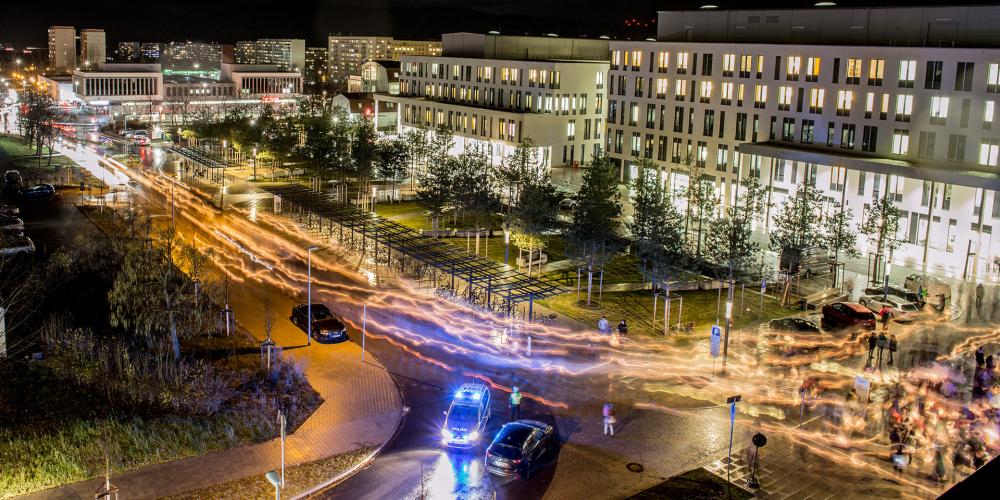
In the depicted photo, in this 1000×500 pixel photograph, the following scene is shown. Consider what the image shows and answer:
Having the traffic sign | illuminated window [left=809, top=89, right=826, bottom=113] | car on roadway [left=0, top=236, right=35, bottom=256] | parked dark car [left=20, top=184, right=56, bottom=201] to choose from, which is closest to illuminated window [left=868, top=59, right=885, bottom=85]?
illuminated window [left=809, top=89, right=826, bottom=113]

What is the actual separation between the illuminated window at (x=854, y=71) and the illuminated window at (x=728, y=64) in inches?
373

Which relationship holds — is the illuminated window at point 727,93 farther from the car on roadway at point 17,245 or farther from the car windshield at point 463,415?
the car on roadway at point 17,245

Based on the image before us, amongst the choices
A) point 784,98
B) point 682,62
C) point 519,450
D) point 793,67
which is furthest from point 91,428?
point 682,62

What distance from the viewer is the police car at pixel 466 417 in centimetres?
2241

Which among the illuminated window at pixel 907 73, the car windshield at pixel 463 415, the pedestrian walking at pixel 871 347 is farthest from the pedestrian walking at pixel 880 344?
the illuminated window at pixel 907 73

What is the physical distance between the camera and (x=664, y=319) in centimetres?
3466

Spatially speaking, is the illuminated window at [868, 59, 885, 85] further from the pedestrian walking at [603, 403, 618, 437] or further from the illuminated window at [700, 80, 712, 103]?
the pedestrian walking at [603, 403, 618, 437]

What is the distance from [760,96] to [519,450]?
157ft

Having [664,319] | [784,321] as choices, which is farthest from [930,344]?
[664,319]

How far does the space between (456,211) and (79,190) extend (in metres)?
31.4

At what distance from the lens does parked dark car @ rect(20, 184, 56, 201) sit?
5797 cm

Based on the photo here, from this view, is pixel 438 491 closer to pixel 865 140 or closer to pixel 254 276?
pixel 254 276

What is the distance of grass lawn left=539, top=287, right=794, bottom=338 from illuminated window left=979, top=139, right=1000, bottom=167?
20.6 m

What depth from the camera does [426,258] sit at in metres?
38.4
